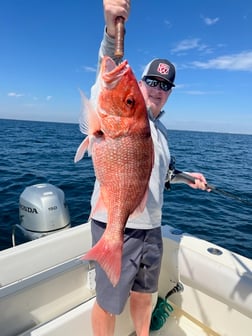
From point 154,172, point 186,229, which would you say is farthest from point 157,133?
point 186,229

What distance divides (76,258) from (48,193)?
118 centimetres

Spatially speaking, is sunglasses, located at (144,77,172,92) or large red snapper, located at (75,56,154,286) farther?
sunglasses, located at (144,77,172,92)

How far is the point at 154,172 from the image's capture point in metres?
2.02

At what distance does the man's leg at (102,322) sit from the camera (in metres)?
2.02

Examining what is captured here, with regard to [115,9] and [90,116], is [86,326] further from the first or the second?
[115,9]

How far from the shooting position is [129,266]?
197 cm

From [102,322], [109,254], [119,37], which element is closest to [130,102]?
[119,37]

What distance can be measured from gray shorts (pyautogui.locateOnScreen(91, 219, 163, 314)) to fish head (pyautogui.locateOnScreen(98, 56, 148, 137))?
865 mm

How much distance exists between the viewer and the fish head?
122 cm

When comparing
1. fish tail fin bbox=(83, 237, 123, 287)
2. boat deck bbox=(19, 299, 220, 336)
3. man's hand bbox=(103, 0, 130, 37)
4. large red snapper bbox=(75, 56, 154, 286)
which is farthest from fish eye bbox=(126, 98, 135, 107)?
boat deck bbox=(19, 299, 220, 336)

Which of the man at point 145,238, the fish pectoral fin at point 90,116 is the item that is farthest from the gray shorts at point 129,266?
the fish pectoral fin at point 90,116

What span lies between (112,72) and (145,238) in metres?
1.25

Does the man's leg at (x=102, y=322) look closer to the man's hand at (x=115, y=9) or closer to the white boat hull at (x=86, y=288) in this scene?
the white boat hull at (x=86, y=288)

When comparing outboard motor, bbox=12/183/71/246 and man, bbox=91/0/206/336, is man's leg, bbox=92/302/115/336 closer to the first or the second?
man, bbox=91/0/206/336
